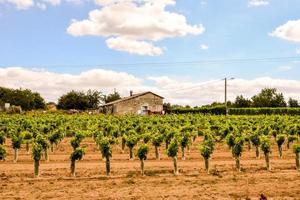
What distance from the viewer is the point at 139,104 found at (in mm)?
84375

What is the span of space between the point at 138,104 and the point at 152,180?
2653 inches

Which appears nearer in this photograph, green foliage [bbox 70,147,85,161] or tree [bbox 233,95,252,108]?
green foliage [bbox 70,147,85,161]

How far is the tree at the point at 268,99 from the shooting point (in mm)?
100562

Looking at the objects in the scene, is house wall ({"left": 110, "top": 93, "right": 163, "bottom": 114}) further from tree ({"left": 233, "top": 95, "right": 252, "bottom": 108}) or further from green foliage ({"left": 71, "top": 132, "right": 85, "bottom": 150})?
green foliage ({"left": 71, "top": 132, "right": 85, "bottom": 150})

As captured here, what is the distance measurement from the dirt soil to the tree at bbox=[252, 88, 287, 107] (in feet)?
260

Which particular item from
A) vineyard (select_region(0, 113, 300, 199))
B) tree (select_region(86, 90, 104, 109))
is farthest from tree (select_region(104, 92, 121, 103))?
vineyard (select_region(0, 113, 300, 199))

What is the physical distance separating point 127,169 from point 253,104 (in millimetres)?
84044

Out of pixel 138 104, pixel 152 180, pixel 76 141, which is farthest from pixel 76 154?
pixel 138 104

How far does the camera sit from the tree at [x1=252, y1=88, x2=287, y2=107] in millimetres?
100562

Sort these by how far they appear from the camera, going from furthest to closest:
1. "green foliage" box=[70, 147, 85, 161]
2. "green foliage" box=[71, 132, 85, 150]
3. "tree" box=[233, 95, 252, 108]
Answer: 1. "tree" box=[233, 95, 252, 108]
2. "green foliage" box=[71, 132, 85, 150]
3. "green foliage" box=[70, 147, 85, 161]

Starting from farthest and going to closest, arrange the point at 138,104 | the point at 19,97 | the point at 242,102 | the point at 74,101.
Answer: the point at 19,97
the point at 74,101
the point at 242,102
the point at 138,104

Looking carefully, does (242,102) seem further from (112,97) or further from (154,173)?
(154,173)

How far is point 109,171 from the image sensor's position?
1848 centimetres

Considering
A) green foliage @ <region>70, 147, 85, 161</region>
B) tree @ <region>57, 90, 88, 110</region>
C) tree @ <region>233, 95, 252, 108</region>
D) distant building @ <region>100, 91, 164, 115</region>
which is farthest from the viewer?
tree @ <region>57, 90, 88, 110</region>
